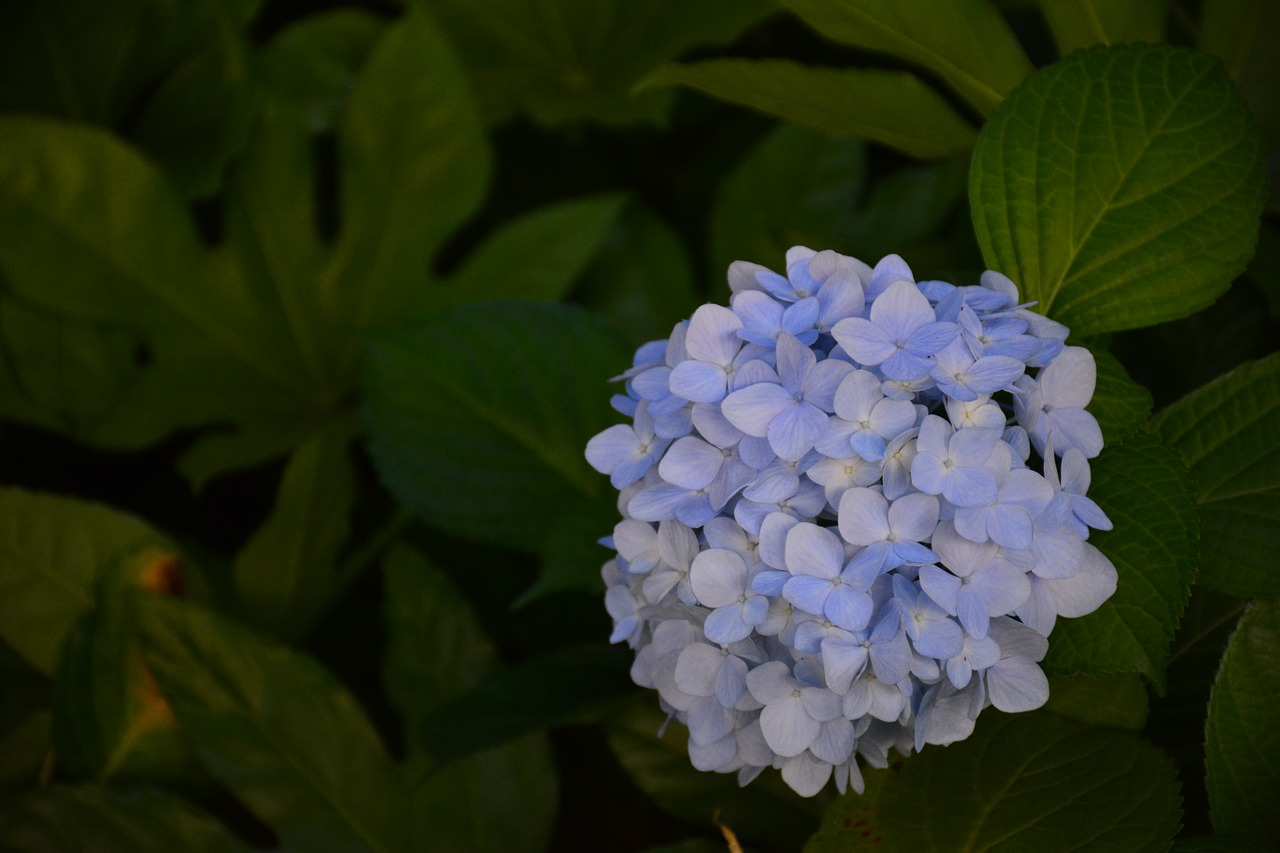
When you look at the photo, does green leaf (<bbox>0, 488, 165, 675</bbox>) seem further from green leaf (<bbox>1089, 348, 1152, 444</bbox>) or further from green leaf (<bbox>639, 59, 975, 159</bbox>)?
green leaf (<bbox>1089, 348, 1152, 444</bbox>)

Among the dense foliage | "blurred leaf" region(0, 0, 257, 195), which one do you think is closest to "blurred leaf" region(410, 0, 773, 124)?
the dense foliage

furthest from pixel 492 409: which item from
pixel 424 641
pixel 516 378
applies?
pixel 424 641

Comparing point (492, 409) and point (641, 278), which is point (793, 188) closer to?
point (641, 278)

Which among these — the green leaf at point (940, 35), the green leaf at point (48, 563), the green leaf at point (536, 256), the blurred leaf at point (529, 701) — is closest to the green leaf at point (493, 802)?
the blurred leaf at point (529, 701)

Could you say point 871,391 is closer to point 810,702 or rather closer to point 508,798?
point 810,702

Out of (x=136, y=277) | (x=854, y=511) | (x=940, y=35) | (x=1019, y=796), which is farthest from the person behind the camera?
(x=136, y=277)
